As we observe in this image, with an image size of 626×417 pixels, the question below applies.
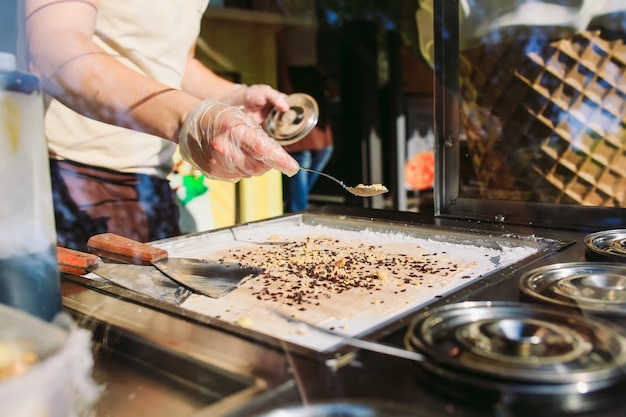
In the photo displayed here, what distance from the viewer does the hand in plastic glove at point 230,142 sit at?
103 centimetres

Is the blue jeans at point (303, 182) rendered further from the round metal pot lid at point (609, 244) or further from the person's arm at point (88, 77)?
the round metal pot lid at point (609, 244)

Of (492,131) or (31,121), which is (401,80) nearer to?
(492,131)

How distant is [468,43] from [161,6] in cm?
83

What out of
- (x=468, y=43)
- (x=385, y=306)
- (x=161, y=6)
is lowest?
(x=385, y=306)

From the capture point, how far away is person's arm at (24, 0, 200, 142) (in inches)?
41.7

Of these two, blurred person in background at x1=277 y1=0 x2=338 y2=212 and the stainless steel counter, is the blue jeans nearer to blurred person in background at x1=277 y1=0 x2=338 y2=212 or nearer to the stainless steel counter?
blurred person in background at x1=277 y1=0 x2=338 y2=212

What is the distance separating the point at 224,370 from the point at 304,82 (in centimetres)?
245

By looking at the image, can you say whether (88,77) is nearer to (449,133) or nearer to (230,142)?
(230,142)

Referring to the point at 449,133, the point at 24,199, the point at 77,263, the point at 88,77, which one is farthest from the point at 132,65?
the point at 24,199

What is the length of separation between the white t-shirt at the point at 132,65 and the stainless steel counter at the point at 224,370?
69 centimetres

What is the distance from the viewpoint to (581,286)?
0.79m

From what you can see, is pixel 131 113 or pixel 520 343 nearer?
pixel 520 343

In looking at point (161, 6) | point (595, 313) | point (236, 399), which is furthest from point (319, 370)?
point (161, 6)

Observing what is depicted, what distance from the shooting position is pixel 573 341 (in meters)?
0.56
